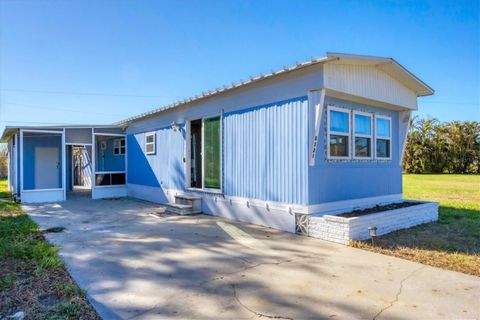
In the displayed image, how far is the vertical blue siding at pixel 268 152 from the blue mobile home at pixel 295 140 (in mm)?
21

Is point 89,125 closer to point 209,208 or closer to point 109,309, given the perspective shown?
point 209,208

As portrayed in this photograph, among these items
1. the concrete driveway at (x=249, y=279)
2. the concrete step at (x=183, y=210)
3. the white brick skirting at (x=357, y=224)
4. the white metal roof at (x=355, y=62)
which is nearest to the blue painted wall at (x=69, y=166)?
the white metal roof at (x=355, y=62)

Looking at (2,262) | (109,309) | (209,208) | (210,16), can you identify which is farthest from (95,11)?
(109,309)

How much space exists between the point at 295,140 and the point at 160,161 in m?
5.90

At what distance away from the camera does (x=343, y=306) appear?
9.63 feet

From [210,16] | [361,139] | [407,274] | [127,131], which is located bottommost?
[407,274]

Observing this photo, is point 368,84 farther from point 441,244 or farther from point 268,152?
point 441,244

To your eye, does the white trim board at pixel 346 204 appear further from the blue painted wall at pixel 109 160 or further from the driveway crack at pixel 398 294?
the blue painted wall at pixel 109 160

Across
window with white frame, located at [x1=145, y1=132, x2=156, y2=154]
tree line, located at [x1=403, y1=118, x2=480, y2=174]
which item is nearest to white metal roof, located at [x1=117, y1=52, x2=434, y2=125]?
window with white frame, located at [x1=145, y1=132, x2=156, y2=154]

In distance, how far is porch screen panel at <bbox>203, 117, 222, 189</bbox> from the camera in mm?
8188

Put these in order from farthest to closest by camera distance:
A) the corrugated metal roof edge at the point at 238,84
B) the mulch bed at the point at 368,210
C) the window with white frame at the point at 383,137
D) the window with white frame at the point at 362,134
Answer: the window with white frame at the point at 383,137 < the window with white frame at the point at 362,134 < the mulch bed at the point at 368,210 < the corrugated metal roof edge at the point at 238,84

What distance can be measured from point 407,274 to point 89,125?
1158cm

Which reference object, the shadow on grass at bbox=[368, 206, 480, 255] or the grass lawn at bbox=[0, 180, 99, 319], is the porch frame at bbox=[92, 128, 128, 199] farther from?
the shadow on grass at bbox=[368, 206, 480, 255]

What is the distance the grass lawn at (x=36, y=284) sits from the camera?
9.29 ft
